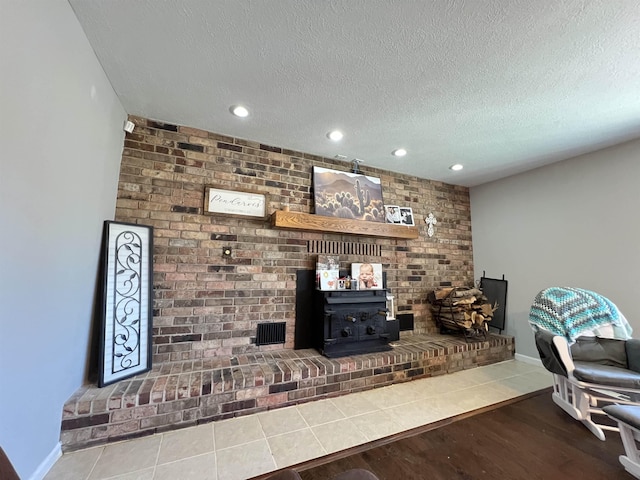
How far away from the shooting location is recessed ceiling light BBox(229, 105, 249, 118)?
2.14 meters

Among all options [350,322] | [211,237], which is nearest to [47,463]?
[211,237]

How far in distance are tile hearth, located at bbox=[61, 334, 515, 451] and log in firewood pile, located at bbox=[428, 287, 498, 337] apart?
1.03 feet

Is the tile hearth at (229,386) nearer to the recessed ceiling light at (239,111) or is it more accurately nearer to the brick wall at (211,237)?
the brick wall at (211,237)

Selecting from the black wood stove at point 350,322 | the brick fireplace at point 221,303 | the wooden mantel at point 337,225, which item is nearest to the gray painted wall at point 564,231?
the brick fireplace at point 221,303

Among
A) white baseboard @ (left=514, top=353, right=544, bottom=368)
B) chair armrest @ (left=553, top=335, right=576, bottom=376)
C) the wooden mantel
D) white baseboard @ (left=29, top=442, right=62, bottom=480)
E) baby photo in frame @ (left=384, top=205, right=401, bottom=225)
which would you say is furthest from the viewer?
baby photo in frame @ (left=384, top=205, right=401, bottom=225)

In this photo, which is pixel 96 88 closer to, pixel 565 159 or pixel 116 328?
pixel 116 328

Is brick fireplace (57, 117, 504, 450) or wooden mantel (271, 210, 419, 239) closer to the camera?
brick fireplace (57, 117, 504, 450)

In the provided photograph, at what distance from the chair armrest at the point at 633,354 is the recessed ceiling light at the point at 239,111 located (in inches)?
149

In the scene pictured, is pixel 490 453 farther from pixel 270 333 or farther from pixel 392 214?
pixel 392 214

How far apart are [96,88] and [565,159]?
182 inches

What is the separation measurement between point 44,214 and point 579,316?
12.9 ft

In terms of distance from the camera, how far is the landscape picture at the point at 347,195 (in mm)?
2977

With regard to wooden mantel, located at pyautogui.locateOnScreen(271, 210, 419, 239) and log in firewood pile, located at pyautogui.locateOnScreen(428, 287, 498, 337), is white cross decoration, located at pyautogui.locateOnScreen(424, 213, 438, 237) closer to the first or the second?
wooden mantel, located at pyautogui.locateOnScreen(271, 210, 419, 239)

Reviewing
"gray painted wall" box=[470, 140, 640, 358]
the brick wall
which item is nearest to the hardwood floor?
the brick wall
